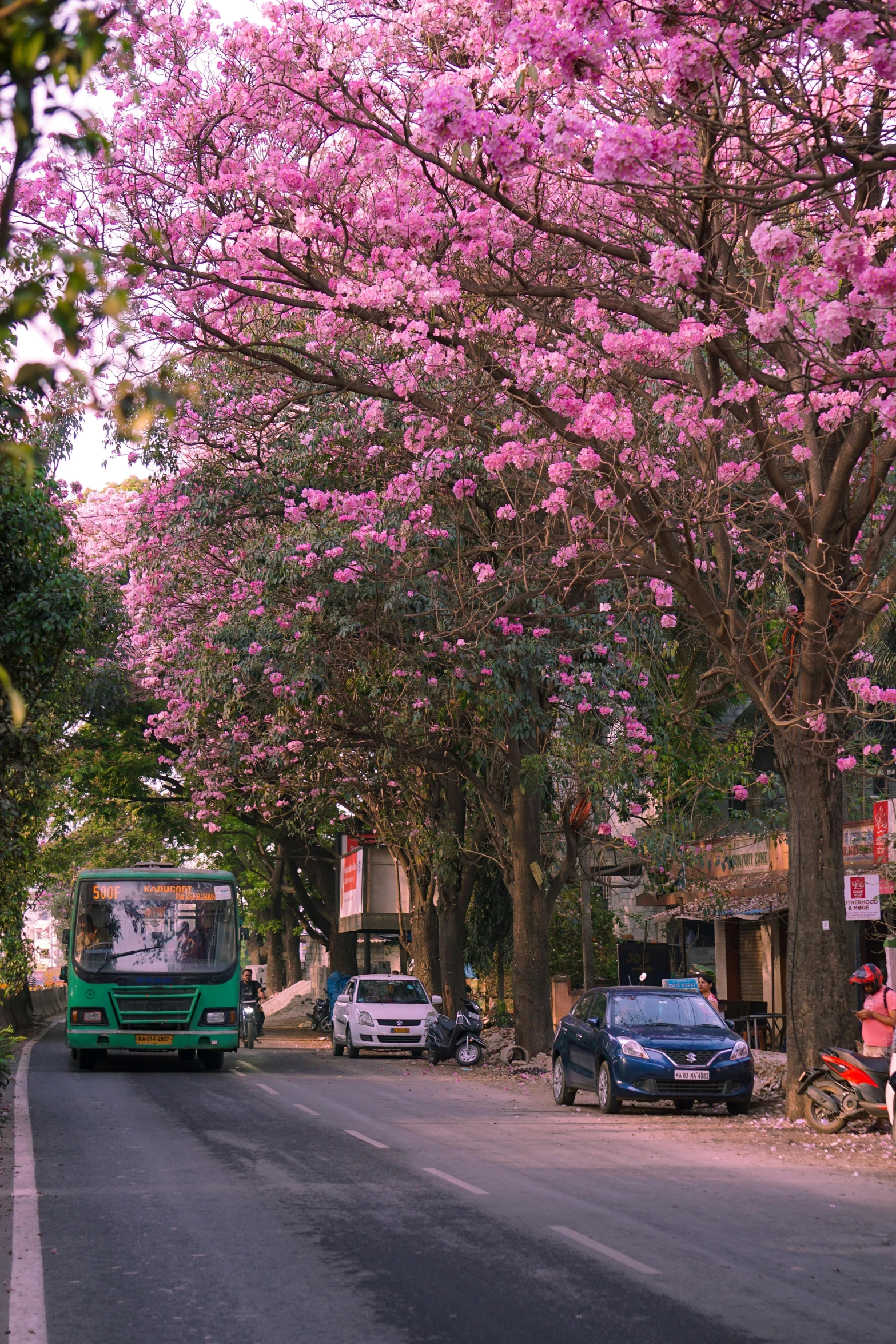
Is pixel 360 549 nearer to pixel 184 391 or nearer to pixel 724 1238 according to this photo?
pixel 724 1238

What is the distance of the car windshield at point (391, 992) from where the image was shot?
3019 centimetres

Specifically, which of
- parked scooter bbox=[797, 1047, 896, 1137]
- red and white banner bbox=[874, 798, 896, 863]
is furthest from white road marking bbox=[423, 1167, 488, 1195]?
red and white banner bbox=[874, 798, 896, 863]

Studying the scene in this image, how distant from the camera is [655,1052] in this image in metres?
17.1

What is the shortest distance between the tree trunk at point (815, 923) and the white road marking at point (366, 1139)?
4.51m

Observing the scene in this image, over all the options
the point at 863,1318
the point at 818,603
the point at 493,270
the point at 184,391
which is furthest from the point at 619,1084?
the point at 184,391

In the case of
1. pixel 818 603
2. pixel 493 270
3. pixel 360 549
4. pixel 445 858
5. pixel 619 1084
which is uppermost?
pixel 493 270

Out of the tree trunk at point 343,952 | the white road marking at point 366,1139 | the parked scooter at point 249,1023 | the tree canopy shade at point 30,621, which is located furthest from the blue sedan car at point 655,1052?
the tree trunk at point 343,952

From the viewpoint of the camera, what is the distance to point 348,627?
21.5 meters

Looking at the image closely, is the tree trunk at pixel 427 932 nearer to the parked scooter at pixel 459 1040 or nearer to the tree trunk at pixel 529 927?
the parked scooter at pixel 459 1040

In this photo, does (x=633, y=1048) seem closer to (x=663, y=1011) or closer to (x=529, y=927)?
(x=663, y=1011)

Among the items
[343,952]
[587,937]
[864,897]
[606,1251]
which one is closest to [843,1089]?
[864,897]

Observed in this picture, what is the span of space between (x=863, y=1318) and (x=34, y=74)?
6.65 m

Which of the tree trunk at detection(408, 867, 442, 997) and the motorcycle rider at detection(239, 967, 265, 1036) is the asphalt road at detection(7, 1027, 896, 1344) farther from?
the motorcycle rider at detection(239, 967, 265, 1036)

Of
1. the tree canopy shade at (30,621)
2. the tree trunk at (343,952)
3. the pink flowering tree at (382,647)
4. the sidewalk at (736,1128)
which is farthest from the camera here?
the tree trunk at (343,952)
